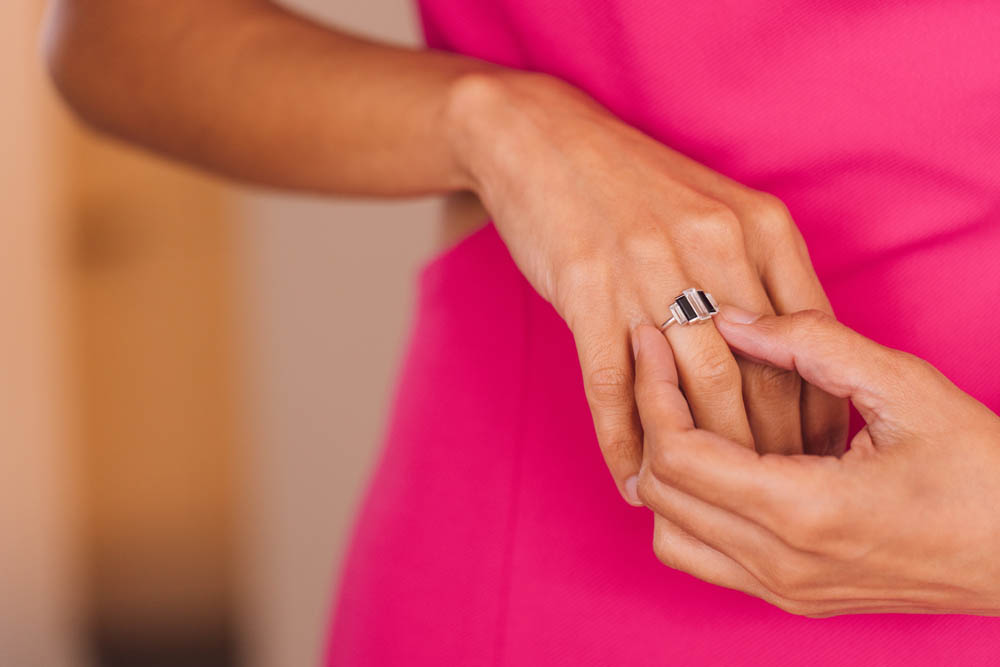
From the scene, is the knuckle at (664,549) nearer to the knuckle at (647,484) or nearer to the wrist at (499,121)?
the knuckle at (647,484)

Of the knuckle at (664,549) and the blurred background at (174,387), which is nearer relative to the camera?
the knuckle at (664,549)

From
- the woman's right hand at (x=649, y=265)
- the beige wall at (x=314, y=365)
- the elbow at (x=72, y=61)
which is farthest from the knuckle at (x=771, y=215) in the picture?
the beige wall at (x=314, y=365)

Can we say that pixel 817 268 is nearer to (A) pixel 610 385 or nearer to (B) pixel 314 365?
(A) pixel 610 385

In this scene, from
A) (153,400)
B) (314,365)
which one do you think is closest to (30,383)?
(153,400)

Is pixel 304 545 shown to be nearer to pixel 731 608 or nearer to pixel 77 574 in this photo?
pixel 77 574

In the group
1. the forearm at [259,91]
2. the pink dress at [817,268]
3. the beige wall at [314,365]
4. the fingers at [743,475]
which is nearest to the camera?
the fingers at [743,475]

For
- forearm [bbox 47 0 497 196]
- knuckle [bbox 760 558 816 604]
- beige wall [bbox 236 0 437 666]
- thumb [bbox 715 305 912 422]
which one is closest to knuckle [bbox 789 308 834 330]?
thumb [bbox 715 305 912 422]
